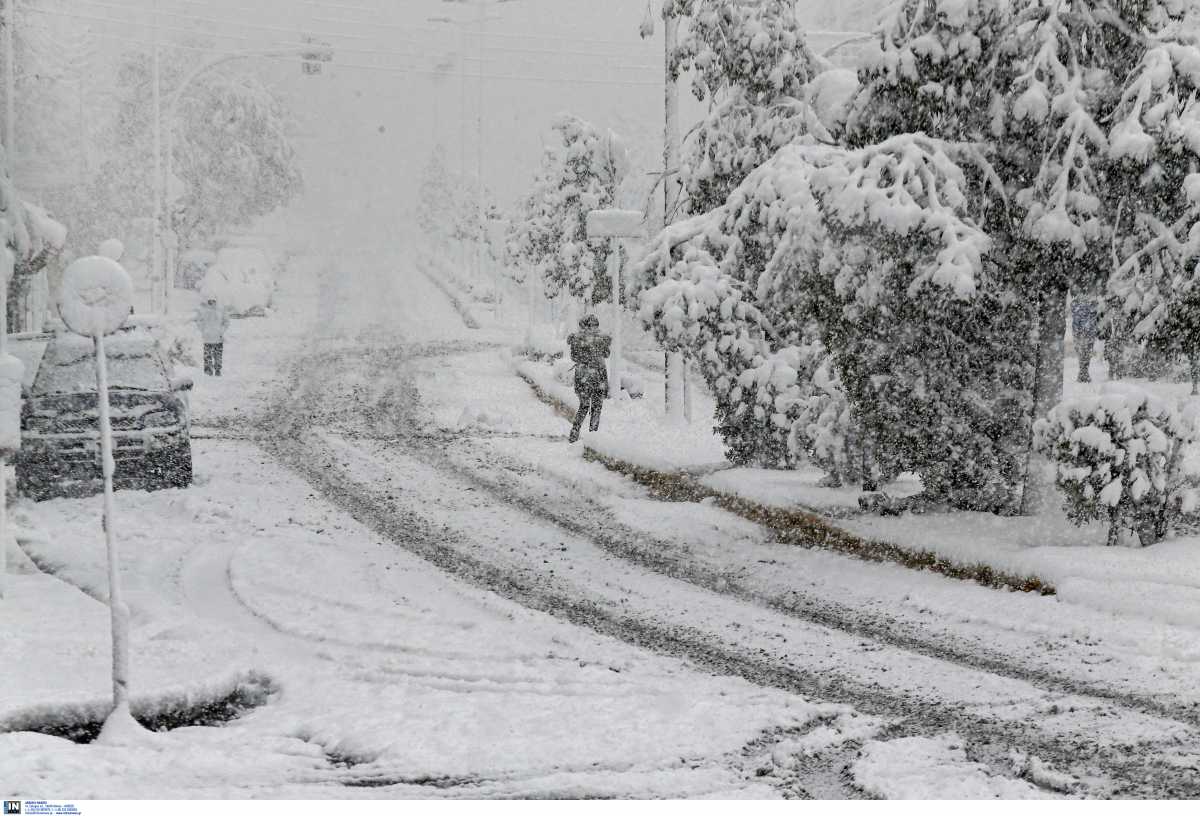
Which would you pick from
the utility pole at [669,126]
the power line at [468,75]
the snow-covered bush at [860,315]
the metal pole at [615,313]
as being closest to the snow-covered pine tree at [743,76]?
the utility pole at [669,126]

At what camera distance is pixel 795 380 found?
10.1 m

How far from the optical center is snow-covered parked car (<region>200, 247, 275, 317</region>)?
906 cm

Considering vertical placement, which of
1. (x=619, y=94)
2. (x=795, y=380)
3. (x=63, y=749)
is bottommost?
(x=63, y=749)

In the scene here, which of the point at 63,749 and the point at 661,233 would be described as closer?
the point at 63,749

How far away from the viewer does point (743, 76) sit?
9422mm

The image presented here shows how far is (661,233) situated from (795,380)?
5.48ft

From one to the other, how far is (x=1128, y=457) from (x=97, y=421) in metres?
5.45

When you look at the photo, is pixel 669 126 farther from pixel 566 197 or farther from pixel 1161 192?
pixel 1161 192

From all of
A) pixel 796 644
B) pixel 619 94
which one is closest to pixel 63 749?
pixel 796 644

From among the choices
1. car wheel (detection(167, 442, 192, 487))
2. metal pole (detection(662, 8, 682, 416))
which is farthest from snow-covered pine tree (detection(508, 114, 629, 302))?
car wheel (detection(167, 442, 192, 487))

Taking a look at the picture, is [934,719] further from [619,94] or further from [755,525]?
[619,94]

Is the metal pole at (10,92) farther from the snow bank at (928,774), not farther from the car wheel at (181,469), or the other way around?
the snow bank at (928,774)

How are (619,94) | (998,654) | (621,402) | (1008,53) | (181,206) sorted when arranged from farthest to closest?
Result: (621,402), (619,94), (181,206), (1008,53), (998,654)

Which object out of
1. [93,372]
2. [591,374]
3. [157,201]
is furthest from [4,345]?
[591,374]
